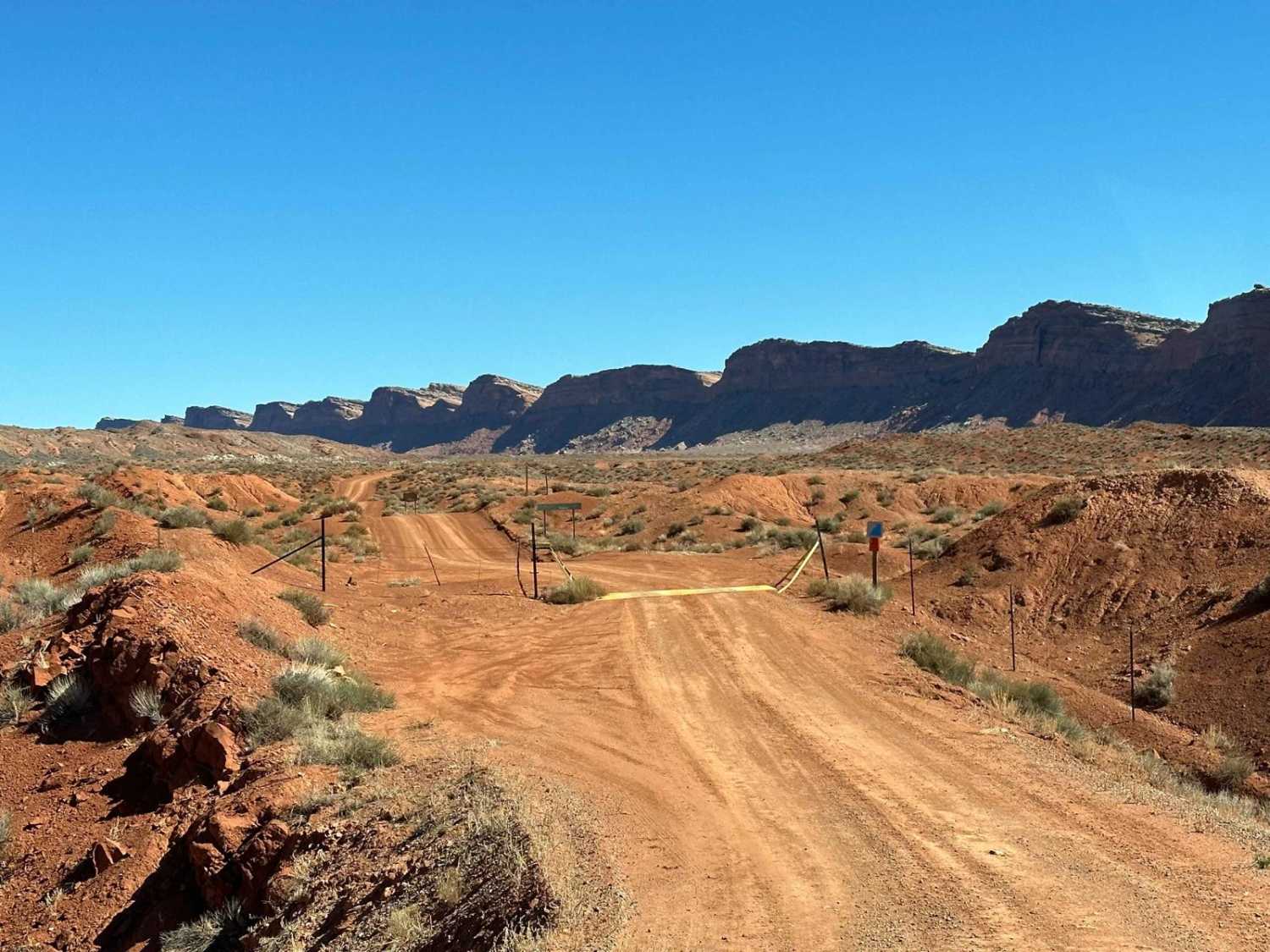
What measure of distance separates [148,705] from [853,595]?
42.5ft

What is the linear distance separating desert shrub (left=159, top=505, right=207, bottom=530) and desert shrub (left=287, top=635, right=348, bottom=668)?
1130 cm

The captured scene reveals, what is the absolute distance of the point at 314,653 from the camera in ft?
45.0

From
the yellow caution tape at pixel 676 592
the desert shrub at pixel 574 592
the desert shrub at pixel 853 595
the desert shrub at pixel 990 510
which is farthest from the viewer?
the desert shrub at pixel 990 510

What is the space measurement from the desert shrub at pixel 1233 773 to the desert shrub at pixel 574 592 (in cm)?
1295

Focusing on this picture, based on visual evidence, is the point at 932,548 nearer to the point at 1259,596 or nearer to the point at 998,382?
the point at 1259,596

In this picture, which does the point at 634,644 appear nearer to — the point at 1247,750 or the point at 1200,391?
the point at 1247,750

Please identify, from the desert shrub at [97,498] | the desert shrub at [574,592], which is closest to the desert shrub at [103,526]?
the desert shrub at [97,498]

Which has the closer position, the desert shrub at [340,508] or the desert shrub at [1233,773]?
the desert shrub at [1233,773]

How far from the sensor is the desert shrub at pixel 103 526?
70.2 ft

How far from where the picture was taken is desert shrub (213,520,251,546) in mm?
23938

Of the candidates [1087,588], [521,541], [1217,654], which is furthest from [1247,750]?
[521,541]

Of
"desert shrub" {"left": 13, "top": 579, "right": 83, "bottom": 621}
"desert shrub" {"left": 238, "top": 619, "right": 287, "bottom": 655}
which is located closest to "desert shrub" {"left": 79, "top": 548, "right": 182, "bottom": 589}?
"desert shrub" {"left": 13, "top": 579, "right": 83, "bottom": 621}

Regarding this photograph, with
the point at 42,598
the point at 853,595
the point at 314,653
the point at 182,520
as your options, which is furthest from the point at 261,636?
the point at 182,520

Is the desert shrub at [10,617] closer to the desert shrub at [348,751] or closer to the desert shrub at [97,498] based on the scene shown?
the desert shrub at [348,751]
